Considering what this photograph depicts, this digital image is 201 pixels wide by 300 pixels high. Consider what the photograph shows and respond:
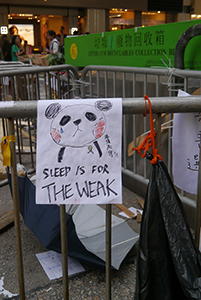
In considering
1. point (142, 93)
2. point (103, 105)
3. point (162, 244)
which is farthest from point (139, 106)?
point (142, 93)

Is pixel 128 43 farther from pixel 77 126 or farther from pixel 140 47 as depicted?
pixel 77 126

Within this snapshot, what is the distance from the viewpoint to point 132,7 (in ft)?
77.2

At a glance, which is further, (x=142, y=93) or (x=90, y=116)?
(x=142, y=93)

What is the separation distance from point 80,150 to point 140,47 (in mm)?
2825

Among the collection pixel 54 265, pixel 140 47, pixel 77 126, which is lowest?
pixel 54 265

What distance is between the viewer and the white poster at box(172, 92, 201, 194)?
4.97ft

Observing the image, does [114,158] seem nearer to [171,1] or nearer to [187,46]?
[187,46]

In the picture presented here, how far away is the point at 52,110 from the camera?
1.36 m

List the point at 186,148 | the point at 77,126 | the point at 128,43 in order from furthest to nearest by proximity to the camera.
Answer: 1. the point at 128,43
2. the point at 186,148
3. the point at 77,126

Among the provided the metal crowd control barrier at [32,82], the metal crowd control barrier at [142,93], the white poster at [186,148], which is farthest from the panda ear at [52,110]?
the metal crowd control barrier at [32,82]

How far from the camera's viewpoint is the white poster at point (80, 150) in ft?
4.43

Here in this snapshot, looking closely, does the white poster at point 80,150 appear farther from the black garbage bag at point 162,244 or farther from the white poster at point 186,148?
the white poster at point 186,148

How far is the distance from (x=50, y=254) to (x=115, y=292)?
26.6 inches

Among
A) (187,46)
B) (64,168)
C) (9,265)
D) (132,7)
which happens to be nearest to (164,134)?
(187,46)
